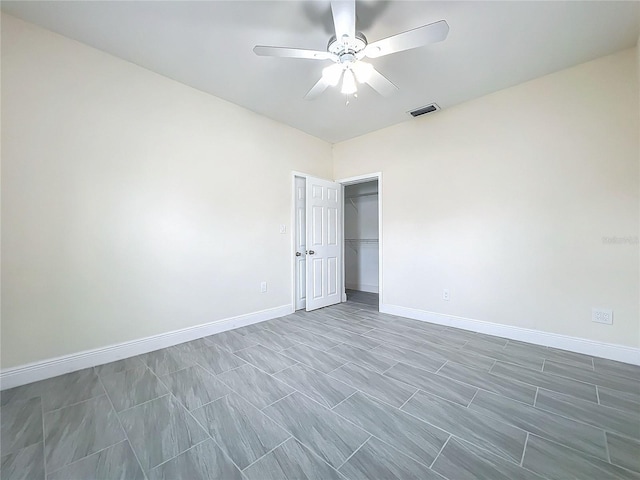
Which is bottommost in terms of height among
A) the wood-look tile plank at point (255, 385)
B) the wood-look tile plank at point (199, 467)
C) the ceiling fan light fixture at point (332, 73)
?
the wood-look tile plank at point (199, 467)

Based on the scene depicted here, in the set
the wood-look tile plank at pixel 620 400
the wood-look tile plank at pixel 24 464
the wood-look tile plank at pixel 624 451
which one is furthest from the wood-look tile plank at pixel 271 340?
the wood-look tile plank at pixel 620 400

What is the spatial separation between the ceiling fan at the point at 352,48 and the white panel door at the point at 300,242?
5.92 feet

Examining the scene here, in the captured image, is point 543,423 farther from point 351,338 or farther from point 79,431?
point 79,431

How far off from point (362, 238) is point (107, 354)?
4.64 meters

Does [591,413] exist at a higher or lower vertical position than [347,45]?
lower

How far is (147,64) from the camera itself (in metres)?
2.44

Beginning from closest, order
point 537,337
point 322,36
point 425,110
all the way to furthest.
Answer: point 322,36 → point 537,337 → point 425,110

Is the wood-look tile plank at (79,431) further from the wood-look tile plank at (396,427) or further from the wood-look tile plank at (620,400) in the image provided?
the wood-look tile plank at (620,400)

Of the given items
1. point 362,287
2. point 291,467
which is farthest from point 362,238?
point 291,467

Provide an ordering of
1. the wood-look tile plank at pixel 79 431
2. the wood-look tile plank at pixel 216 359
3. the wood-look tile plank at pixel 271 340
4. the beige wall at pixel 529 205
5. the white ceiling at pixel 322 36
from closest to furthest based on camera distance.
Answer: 1. the wood-look tile plank at pixel 79 431
2. the white ceiling at pixel 322 36
3. the wood-look tile plank at pixel 216 359
4. the beige wall at pixel 529 205
5. the wood-look tile plank at pixel 271 340

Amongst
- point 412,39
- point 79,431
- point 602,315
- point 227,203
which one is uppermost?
point 412,39

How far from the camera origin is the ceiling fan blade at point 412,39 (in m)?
1.52

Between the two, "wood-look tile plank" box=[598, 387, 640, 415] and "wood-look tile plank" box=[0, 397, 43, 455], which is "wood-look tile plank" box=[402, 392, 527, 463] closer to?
"wood-look tile plank" box=[598, 387, 640, 415]

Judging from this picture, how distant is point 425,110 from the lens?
129 inches
